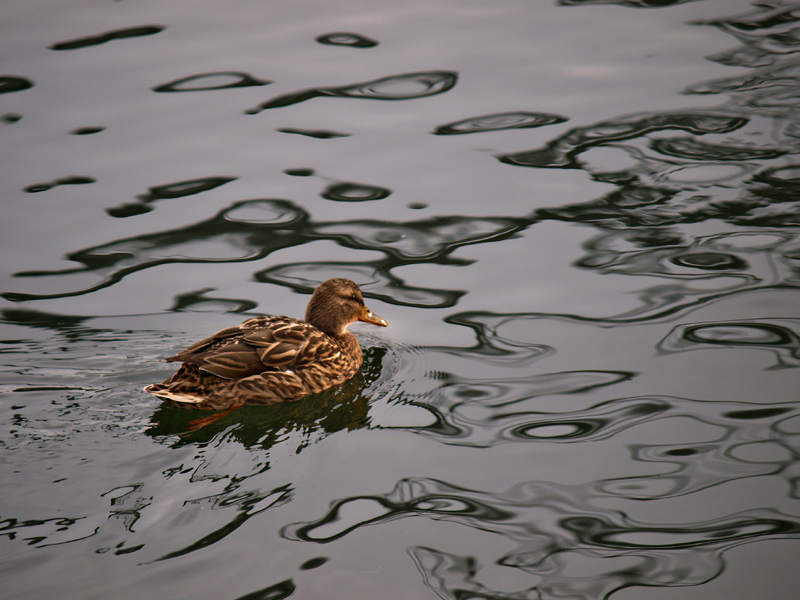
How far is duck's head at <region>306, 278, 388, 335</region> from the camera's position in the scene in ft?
22.1

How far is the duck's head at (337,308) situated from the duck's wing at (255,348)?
246mm

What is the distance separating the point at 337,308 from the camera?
680 cm

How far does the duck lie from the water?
6.4 inches

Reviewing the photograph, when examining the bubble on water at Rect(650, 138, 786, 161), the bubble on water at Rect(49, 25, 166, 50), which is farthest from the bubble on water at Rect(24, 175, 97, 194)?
the bubble on water at Rect(650, 138, 786, 161)

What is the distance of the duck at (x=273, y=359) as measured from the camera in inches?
238

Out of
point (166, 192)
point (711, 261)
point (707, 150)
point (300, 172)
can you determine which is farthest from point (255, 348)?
point (707, 150)

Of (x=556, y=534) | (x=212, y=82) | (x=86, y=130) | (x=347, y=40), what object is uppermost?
(x=347, y=40)

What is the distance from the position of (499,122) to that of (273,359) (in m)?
4.55

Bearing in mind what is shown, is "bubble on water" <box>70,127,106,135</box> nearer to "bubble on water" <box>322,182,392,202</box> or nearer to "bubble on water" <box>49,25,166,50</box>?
"bubble on water" <box>49,25,166,50</box>

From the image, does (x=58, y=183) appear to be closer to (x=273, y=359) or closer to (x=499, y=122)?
(x=273, y=359)

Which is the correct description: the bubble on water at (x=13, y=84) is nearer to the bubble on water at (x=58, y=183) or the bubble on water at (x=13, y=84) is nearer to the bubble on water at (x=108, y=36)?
the bubble on water at (x=108, y=36)

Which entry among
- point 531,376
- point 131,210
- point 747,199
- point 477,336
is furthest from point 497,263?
point 131,210

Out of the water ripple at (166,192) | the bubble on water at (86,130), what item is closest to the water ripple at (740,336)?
the water ripple at (166,192)

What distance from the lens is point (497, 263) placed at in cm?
754
